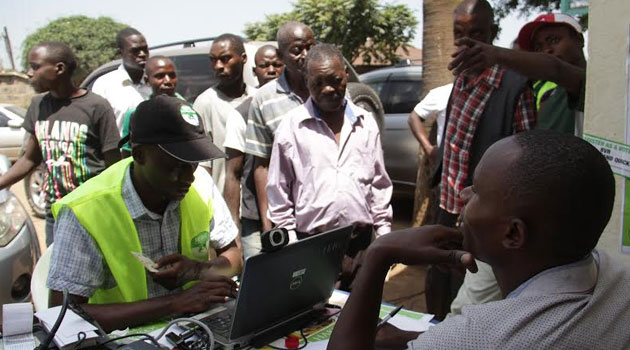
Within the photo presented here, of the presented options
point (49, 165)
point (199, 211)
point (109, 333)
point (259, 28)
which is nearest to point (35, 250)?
point (49, 165)

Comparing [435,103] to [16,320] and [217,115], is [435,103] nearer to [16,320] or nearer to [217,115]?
[217,115]

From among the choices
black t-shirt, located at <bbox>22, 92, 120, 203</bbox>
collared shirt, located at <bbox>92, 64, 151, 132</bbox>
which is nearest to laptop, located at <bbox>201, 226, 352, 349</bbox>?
black t-shirt, located at <bbox>22, 92, 120, 203</bbox>

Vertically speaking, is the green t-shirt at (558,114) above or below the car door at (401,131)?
above

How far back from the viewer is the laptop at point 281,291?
167 cm

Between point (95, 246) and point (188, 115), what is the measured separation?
0.61 metres

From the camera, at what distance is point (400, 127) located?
6652 mm

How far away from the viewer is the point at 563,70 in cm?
248

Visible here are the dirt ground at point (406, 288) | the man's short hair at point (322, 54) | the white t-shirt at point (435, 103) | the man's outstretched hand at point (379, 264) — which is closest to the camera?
the man's outstretched hand at point (379, 264)

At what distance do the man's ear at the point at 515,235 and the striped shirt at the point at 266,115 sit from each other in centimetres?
210

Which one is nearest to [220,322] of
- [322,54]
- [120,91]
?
[322,54]

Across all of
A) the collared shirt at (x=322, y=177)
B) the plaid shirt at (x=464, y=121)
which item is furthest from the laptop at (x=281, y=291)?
the plaid shirt at (x=464, y=121)

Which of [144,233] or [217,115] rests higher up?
[217,115]

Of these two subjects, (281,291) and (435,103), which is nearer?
(281,291)

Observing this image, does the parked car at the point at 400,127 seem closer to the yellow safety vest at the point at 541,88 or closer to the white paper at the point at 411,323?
the yellow safety vest at the point at 541,88
